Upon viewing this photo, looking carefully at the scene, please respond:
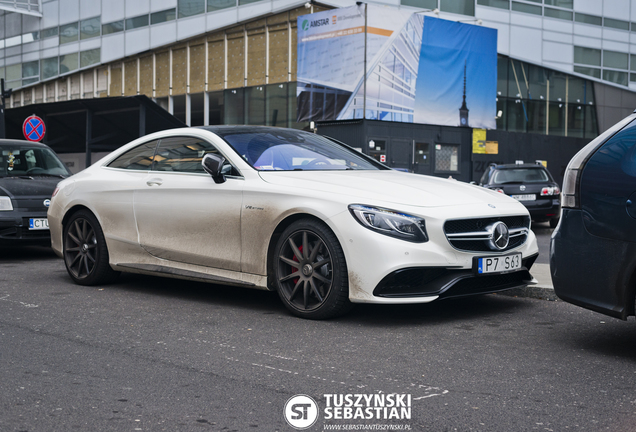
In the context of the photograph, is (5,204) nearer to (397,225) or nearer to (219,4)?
(397,225)

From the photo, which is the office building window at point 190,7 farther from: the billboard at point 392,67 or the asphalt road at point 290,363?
the asphalt road at point 290,363

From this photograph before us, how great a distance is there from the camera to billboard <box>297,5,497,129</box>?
1118 inches

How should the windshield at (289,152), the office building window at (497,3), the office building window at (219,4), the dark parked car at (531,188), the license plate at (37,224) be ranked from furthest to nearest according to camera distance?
the office building window at (497,3), the office building window at (219,4), the dark parked car at (531,188), the license plate at (37,224), the windshield at (289,152)

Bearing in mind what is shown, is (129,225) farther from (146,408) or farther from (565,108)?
(565,108)

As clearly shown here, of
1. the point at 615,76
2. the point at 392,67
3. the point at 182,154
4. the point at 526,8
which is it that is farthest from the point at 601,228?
the point at 615,76

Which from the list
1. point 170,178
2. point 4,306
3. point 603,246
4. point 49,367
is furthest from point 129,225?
point 603,246

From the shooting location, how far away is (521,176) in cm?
1630

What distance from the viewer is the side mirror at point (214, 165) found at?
231 inches

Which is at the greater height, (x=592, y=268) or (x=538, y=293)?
(x=592, y=268)

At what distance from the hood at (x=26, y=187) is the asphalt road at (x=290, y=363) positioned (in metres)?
3.40

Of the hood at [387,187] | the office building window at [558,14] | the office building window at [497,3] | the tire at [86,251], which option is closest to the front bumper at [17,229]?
the tire at [86,251]

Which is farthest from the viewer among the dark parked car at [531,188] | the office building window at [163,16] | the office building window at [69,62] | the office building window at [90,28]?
the office building window at [69,62]

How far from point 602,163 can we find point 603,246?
0.49 m

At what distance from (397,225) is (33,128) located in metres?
15.4
